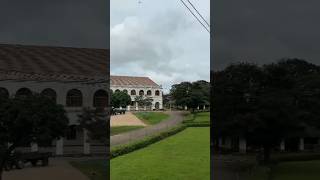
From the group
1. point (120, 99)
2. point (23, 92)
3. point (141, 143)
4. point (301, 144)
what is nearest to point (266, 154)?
point (301, 144)

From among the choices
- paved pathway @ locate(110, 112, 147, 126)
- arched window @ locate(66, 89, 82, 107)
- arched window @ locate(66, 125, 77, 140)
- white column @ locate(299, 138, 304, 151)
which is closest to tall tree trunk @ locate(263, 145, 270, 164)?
white column @ locate(299, 138, 304, 151)

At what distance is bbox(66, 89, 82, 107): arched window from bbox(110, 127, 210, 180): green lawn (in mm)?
4622

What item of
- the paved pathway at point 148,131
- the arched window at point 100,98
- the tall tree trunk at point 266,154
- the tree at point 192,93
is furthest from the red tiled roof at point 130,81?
the tall tree trunk at point 266,154

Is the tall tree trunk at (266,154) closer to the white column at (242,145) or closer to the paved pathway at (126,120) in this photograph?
the white column at (242,145)

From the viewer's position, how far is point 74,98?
1606 centimetres

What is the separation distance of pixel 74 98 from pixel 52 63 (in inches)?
50.1

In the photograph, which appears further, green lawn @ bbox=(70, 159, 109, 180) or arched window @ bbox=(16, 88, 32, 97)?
green lawn @ bbox=(70, 159, 109, 180)

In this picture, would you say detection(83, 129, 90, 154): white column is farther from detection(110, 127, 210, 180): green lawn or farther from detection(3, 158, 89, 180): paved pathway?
detection(110, 127, 210, 180): green lawn

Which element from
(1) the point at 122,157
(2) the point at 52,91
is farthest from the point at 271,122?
(1) the point at 122,157

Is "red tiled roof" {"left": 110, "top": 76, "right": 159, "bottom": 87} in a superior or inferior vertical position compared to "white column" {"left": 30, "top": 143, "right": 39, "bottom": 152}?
superior

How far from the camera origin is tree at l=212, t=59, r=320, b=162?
11.5 metres

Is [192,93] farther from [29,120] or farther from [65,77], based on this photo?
[29,120]

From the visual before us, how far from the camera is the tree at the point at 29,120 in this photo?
10648 millimetres

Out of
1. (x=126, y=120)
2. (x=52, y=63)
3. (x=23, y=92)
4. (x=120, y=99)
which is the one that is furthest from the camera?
(x=120, y=99)
